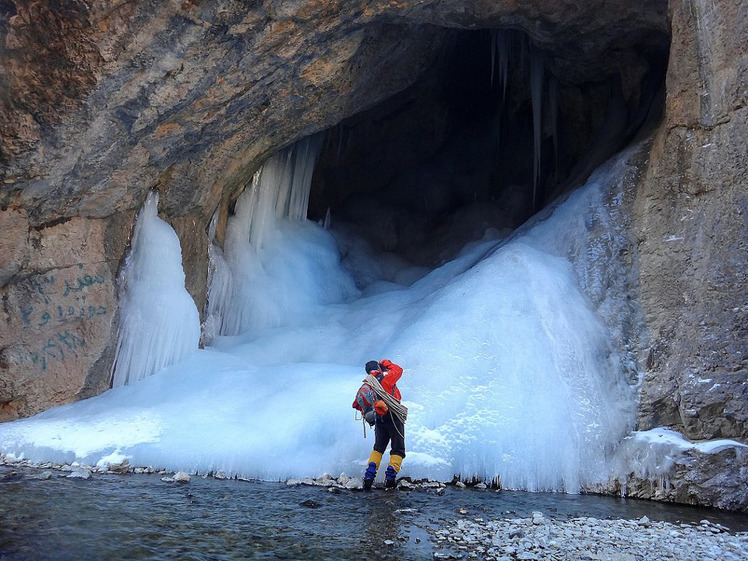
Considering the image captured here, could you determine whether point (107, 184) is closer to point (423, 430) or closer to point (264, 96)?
point (264, 96)

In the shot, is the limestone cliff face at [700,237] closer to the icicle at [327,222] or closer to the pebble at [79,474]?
the pebble at [79,474]

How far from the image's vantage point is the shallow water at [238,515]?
4707 millimetres

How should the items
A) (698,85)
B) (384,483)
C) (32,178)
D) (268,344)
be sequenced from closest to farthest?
(384,483) < (32,178) < (698,85) < (268,344)

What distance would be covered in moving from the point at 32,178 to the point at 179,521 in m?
4.58

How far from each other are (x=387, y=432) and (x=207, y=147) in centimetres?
498

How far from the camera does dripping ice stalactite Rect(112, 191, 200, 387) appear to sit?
9.31m

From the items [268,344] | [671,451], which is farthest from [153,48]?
[671,451]

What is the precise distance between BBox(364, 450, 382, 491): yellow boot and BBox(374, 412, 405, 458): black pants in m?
0.06

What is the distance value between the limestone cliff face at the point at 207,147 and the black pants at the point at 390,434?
300cm

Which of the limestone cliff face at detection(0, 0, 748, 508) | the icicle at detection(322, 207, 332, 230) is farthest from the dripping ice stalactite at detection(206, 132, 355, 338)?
the limestone cliff face at detection(0, 0, 748, 508)

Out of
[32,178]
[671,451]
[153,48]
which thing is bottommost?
[671,451]

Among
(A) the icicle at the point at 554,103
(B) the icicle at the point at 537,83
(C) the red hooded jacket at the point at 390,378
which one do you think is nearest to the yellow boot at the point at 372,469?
(C) the red hooded jacket at the point at 390,378

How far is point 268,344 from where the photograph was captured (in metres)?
10.7

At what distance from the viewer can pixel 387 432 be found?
7.24 m
